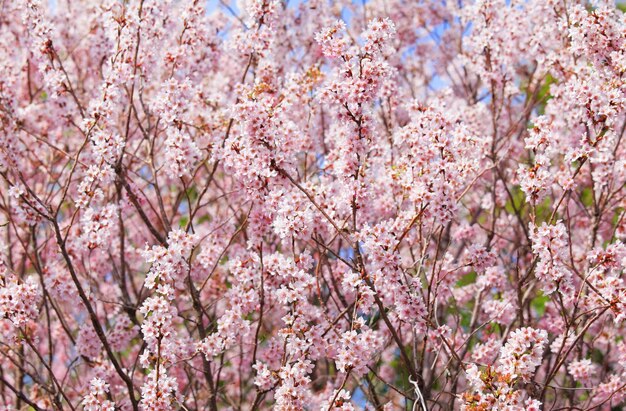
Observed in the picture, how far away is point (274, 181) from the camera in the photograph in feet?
15.8

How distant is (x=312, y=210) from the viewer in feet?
16.8

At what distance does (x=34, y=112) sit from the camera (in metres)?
8.05

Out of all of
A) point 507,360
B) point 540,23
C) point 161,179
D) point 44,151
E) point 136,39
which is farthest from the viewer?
point 161,179

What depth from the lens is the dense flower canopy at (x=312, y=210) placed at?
4.67 metres

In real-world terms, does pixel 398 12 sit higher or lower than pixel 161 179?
higher

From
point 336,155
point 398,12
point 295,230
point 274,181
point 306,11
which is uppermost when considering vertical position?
point 398,12

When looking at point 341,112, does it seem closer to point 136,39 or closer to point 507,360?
point 507,360

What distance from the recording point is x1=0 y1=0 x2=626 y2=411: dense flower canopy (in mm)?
4672

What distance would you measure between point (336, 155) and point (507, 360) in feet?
7.13

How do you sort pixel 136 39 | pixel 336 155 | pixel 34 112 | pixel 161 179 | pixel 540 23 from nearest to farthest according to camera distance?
1. pixel 336 155
2. pixel 136 39
3. pixel 540 23
4. pixel 34 112
5. pixel 161 179

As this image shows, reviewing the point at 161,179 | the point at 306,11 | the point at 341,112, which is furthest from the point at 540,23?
the point at 161,179

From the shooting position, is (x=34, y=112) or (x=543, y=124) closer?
(x=543, y=124)

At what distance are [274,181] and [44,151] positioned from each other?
4.76 metres

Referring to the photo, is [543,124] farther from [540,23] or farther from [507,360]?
Answer: [540,23]
